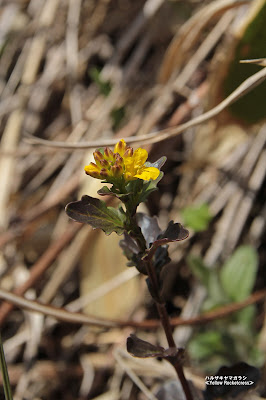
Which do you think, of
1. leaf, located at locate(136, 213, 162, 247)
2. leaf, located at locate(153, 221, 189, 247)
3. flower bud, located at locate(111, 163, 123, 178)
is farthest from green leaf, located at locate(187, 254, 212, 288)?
flower bud, located at locate(111, 163, 123, 178)

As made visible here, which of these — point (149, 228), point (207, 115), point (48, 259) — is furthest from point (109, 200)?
point (149, 228)

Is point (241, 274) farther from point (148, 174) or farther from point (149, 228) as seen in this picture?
point (148, 174)

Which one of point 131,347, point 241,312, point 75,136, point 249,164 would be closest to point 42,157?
point 75,136

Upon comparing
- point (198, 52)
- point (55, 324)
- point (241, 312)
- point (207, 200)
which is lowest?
point (241, 312)

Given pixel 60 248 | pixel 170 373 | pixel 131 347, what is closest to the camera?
pixel 131 347

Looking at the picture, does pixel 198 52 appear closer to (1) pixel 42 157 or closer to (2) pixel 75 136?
(2) pixel 75 136

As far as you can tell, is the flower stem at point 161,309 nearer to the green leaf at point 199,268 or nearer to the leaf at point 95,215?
the leaf at point 95,215

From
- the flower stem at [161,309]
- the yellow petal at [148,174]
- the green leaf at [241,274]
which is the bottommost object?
the flower stem at [161,309]

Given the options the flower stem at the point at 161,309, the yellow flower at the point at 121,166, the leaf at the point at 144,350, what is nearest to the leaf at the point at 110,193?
the yellow flower at the point at 121,166
